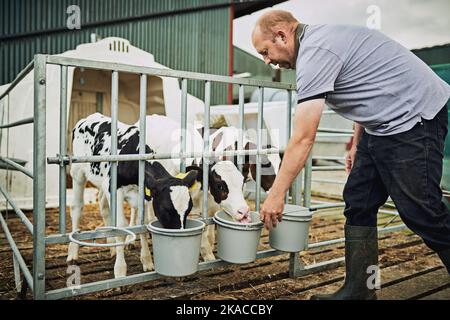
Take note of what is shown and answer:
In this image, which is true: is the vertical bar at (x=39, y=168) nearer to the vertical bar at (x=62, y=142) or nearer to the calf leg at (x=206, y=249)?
the vertical bar at (x=62, y=142)

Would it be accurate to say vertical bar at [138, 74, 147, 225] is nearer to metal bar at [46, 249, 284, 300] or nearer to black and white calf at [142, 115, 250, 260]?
black and white calf at [142, 115, 250, 260]

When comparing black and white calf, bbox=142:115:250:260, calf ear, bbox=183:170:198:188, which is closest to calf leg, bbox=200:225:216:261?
black and white calf, bbox=142:115:250:260

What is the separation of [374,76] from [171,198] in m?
1.19

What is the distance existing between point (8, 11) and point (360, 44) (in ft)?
16.6

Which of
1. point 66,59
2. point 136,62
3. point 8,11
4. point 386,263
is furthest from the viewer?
point 136,62

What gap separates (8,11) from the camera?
529 cm

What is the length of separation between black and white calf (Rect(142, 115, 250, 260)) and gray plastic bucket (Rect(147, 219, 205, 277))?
359mm

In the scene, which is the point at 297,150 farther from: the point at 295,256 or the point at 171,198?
the point at 295,256

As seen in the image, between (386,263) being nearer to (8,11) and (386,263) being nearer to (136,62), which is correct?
(136,62)

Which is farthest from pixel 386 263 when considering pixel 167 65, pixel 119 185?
pixel 167 65

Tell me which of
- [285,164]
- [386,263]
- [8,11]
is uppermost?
[8,11]

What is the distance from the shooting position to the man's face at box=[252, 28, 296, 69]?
194cm

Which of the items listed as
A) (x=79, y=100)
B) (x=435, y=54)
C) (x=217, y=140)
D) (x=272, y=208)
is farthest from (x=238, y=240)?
(x=79, y=100)

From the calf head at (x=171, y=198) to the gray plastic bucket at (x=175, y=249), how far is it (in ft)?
0.39
